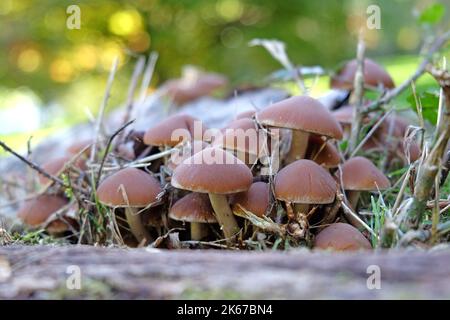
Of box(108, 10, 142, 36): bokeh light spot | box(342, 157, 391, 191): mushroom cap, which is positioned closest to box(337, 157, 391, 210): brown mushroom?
box(342, 157, 391, 191): mushroom cap

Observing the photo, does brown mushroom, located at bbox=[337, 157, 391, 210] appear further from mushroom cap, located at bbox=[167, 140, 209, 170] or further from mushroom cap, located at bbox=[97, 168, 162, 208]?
mushroom cap, located at bbox=[97, 168, 162, 208]

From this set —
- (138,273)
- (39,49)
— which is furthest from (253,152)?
(39,49)

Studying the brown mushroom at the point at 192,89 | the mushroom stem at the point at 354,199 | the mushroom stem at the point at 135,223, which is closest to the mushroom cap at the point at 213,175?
the mushroom stem at the point at 135,223

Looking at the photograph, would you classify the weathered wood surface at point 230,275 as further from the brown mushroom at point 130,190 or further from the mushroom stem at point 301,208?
the mushroom stem at point 301,208

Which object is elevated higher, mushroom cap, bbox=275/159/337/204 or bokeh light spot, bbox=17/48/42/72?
bokeh light spot, bbox=17/48/42/72

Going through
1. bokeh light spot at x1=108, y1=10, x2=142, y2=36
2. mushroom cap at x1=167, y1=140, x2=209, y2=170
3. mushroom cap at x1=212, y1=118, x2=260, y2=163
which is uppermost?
bokeh light spot at x1=108, y1=10, x2=142, y2=36

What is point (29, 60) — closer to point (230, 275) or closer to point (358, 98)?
point (358, 98)

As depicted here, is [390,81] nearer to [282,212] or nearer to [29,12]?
[282,212]
